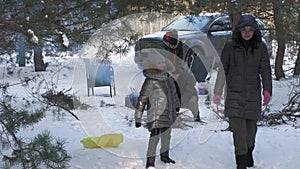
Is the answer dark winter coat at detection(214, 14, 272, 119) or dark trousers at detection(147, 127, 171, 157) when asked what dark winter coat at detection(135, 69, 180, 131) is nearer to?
Result: dark trousers at detection(147, 127, 171, 157)

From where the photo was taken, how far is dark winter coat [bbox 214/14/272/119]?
3.93 metres

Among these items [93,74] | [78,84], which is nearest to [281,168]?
[93,74]

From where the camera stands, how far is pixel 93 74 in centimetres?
779

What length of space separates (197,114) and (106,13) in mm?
3027

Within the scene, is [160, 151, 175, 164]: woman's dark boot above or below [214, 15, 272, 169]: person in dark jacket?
below

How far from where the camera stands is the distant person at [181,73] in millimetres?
5270

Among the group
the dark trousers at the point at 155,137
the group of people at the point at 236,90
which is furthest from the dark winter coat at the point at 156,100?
the dark trousers at the point at 155,137

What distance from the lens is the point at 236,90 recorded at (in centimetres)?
397

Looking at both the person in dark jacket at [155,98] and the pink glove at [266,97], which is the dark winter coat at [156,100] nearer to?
the person in dark jacket at [155,98]

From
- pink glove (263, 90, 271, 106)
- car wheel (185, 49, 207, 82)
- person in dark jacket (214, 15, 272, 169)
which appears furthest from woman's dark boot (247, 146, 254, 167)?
car wheel (185, 49, 207, 82)

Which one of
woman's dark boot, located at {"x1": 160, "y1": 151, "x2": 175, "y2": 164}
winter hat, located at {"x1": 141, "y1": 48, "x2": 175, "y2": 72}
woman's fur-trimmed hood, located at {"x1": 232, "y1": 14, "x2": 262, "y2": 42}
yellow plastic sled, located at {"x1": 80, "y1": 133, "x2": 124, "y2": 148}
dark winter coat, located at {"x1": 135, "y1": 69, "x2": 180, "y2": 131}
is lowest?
woman's dark boot, located at {"x1": 160, "y1": 151, "x2": 175, "y2": 164}

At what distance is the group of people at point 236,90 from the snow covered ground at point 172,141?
1.03 ft

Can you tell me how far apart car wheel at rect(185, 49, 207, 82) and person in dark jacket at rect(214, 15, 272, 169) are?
8.86 feet

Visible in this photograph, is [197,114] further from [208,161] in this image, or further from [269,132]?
[208,161]
